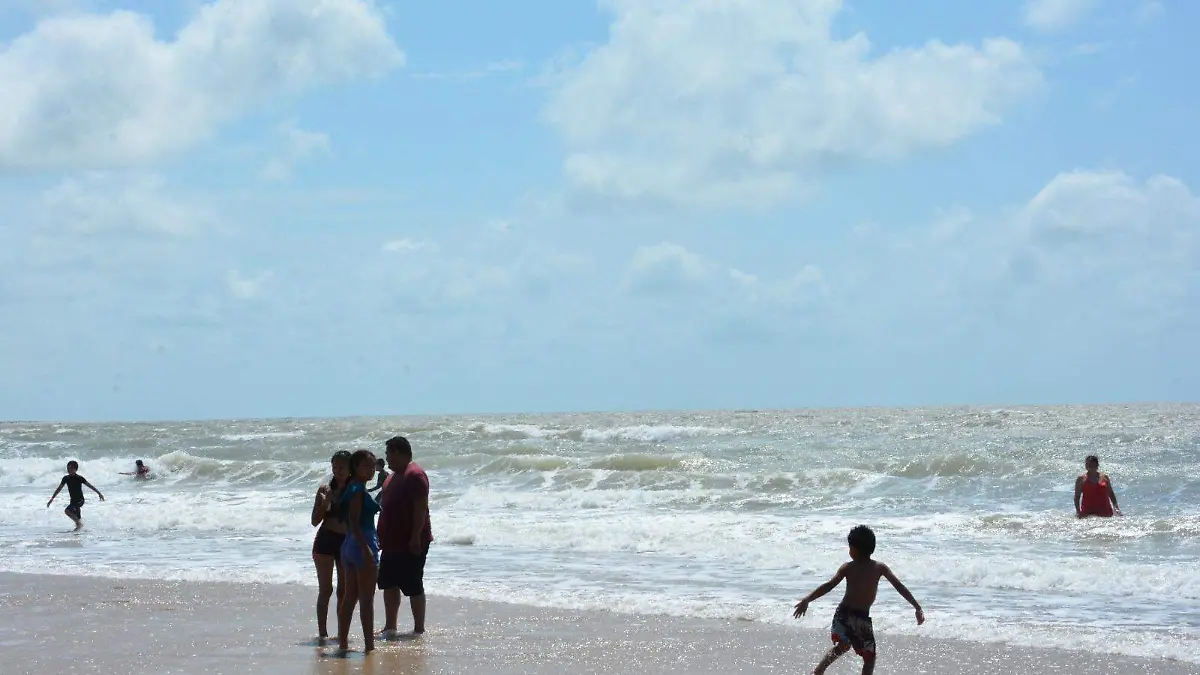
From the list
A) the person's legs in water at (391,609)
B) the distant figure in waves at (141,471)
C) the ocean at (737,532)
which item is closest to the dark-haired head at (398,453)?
the person's legs in water at (391,609)

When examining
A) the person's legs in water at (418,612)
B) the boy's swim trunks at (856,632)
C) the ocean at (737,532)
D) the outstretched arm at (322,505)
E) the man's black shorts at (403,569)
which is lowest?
the ocean at (737,532)

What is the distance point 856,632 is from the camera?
22.6 ft

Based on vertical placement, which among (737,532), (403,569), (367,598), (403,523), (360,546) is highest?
(403,523)

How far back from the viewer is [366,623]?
8.22 meters

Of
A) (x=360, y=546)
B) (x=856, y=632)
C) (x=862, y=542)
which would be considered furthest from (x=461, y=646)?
(x=862, y=542)

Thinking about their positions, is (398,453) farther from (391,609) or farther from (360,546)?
(391,609)

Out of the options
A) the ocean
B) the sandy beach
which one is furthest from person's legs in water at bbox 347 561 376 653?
the ocean

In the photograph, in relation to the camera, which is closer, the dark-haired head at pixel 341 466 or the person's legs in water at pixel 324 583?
the dark-haired head at pixel 341 466

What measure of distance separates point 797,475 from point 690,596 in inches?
511

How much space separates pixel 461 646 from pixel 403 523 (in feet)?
3.30

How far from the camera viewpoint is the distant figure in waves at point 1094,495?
16500 millimetres

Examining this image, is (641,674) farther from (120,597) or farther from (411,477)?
(120,597)

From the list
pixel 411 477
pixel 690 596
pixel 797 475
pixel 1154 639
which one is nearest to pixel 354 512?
pixel 411 477

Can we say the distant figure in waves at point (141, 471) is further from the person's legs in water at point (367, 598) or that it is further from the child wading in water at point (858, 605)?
the child wading in water at point (858, 605)
